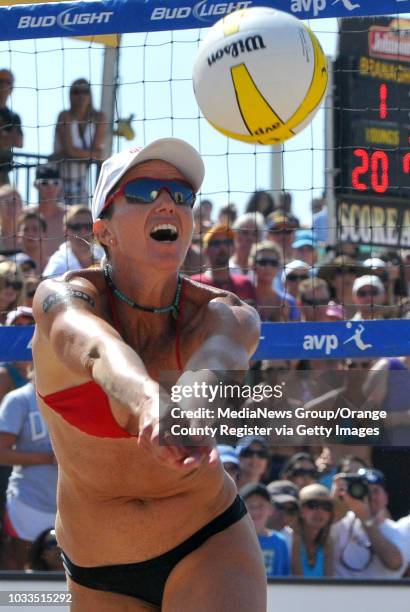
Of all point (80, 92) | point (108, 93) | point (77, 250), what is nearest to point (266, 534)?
point (77, 250)

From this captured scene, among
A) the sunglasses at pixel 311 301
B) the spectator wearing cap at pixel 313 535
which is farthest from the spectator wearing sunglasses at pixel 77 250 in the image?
the spectator wearing cap at pixel 313 535

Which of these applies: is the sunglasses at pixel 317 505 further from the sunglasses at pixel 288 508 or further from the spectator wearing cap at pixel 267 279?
the spectator wearing cap at pixel 267 279

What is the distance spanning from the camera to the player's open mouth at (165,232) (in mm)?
3381

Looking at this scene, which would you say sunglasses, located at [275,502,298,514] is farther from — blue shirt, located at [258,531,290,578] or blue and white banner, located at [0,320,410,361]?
blue and white banner, located at [0,320,410,361]

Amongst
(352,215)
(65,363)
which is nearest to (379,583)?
(65,363)

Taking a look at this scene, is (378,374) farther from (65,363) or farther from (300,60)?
(300,60)

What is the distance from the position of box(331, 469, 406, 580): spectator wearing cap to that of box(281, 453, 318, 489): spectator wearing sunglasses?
0.78 feet

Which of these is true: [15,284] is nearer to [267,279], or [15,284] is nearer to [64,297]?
[267,279]

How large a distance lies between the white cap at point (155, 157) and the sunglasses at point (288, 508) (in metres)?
3.08

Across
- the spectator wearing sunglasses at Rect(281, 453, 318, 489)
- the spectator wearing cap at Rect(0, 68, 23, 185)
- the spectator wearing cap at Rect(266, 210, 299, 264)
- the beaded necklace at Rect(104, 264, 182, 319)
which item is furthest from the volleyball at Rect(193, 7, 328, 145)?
the spectator wearing cap at Rect(266, 210, 299, 264)

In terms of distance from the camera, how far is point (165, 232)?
3.39m

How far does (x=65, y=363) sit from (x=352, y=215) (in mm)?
5860

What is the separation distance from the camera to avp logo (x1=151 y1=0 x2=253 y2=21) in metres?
5.40

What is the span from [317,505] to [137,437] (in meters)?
3.09
